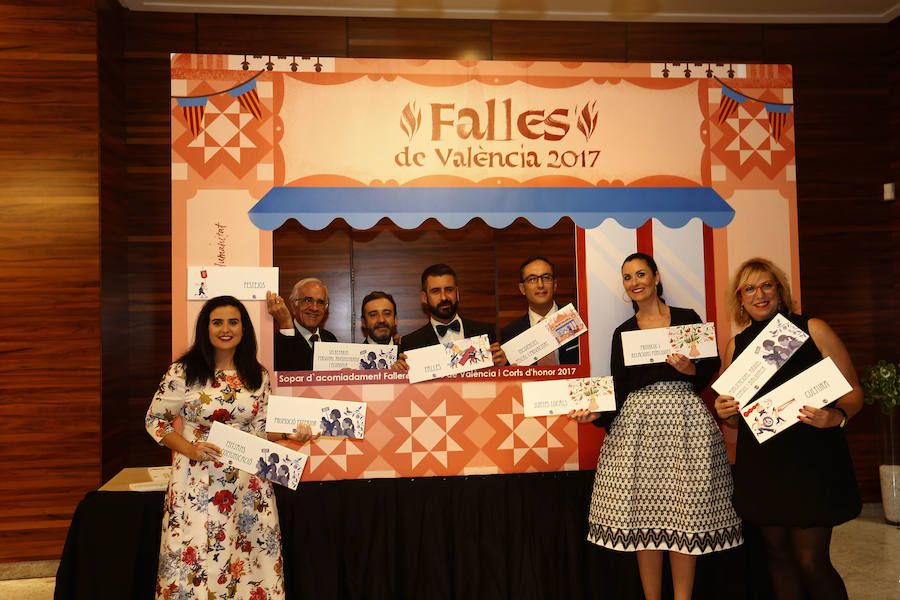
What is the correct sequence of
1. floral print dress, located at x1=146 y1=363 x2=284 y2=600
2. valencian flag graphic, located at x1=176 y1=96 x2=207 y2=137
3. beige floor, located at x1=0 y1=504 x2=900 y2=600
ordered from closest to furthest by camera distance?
floral print dress, located at x1=146 y1=363 x2=284 y2=600 → beige floor, located at x1=0 y1=504 x2=900 y2=600 → valencian flag graphic, located at x1=176 y1=96 x2=207 y2=137

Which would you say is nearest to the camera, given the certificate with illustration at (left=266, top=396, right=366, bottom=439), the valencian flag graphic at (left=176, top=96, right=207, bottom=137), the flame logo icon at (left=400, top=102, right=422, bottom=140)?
the certificate with illustration at (left=266, top=396, right=366, bottom=439)

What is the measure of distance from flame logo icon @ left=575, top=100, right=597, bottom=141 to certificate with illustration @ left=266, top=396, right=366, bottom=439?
214 centimetres

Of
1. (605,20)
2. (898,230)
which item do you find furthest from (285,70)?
(898,230)

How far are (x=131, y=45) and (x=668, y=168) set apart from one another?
365 cm

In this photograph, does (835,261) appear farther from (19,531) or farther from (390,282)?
(19,531)

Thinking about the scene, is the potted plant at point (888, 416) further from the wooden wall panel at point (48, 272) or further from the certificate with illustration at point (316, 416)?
the wooden wall panel at point (48, 272)

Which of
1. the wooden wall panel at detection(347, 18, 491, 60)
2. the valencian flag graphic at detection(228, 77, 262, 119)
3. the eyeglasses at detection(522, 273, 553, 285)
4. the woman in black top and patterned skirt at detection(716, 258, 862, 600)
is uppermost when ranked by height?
the wooden wall panel at detection(347, 18, 491, 60)

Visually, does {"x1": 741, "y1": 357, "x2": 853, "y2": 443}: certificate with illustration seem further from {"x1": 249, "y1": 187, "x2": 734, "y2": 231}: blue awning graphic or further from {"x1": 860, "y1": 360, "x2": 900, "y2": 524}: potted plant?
{"x1": 860, "y1": 360, "x2": 900, "y2": 524}: potted plant

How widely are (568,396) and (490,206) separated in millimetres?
1284

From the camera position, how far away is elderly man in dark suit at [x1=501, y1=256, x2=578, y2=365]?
3.71 m

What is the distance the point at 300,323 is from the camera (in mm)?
A: 3691

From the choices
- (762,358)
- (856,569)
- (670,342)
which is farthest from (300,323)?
(856,569)

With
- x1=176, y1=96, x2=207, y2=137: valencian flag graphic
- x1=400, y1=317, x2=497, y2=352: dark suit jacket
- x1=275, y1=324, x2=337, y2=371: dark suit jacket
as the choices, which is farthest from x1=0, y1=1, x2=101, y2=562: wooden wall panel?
x1=400, y1=317, x2=497, y2=352: dark suit jacket

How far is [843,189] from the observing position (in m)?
4.59
